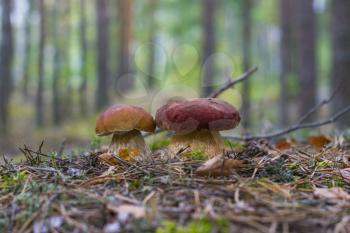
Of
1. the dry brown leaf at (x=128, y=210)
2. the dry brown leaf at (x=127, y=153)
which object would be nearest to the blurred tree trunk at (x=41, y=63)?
the dry brown leaf at (x=127, y=153)

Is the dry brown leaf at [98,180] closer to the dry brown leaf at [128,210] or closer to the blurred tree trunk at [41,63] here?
the dry brown leaf at [128,210]

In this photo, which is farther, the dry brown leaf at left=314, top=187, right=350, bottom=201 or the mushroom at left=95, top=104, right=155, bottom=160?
the mushroom at left=95, top=104, right=155, bottom=160

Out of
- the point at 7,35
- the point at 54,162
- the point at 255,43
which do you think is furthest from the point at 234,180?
the point at 255,43

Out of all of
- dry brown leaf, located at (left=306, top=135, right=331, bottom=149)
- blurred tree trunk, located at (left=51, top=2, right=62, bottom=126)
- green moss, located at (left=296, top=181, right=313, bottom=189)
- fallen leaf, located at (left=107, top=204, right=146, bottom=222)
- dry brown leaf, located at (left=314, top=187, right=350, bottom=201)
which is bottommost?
blurred tree trunk, located at (left=51, top=2, right=62, bottom=126)

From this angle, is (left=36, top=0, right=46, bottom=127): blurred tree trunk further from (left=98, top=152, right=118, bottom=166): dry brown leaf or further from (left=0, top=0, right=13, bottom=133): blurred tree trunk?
(left=98, top=152, right=118, bottom=166): dry brown leaf

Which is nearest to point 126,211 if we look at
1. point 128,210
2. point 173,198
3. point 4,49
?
point 128,210

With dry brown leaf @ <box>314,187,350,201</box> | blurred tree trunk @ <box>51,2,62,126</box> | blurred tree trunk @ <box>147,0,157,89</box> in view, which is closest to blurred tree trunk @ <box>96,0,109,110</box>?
blurred tree trunk @ <box>51,2,62,126</box>

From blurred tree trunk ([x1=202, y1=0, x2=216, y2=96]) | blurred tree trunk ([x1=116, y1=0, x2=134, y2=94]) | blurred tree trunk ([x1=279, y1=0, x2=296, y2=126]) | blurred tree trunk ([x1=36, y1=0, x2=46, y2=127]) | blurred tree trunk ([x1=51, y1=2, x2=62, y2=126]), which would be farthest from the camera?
blurred tree trunk ([x1=116, y1=0, x2=134, y2=94])
